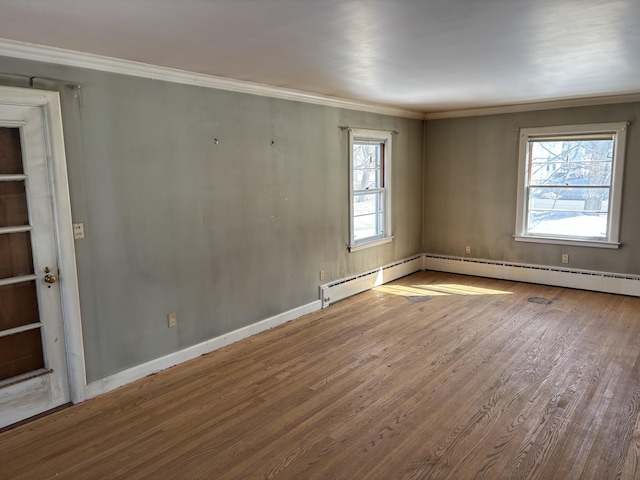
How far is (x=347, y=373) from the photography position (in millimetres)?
3691

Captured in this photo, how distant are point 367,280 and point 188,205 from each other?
296 cm

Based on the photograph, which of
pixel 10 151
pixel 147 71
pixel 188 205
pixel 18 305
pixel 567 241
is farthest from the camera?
pixel 567 241

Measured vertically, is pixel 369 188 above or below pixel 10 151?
Result: below

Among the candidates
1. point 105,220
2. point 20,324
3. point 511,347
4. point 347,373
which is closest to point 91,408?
point 20,324

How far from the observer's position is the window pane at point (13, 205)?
2893 millimetres

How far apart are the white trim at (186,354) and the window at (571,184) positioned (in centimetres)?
341

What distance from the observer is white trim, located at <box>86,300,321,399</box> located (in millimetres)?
3410

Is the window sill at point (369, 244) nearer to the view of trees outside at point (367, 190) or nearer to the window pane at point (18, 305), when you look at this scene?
the view of trees outside at point (367, 190)

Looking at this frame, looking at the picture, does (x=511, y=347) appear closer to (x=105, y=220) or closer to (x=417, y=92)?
(x=417, y=92)

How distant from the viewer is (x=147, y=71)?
11.4ft

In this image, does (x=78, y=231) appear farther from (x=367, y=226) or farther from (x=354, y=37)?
(x=367, y=226)

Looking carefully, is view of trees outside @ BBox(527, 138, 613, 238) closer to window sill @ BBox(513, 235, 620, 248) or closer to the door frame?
window sill @ BBox(513, 235, 620, 248)

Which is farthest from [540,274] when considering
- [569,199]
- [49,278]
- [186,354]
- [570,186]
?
[49,278]

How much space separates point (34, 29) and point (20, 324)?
6.02 feet
